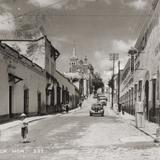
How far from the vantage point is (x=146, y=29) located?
112 feet

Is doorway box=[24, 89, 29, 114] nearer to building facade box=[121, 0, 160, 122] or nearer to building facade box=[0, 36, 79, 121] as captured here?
building facade box=[0, 36, 79, 121]

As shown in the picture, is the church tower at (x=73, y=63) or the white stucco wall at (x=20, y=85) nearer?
the white stucco wall at (x=20, y=85)

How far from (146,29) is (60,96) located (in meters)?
39.9

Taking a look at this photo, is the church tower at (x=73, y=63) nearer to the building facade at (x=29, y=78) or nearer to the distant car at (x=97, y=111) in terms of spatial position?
the building facade at (x=29, y=78)

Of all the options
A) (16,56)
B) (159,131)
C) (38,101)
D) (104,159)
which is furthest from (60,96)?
(104,159)

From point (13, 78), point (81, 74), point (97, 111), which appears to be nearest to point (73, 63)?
point (81, 74)

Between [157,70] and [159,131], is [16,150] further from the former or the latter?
[157,70]

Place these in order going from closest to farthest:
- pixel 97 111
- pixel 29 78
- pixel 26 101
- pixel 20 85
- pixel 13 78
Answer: pixel 13 78
pixel 20 85
pixel 26 101
pixel 29 78
pixel 97 111

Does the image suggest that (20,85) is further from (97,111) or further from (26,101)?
(97,111)

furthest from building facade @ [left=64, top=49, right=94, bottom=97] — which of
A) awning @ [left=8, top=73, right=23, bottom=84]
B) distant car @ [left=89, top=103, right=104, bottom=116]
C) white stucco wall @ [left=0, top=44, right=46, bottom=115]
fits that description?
awning @ [left=8, top=73, right=23, bottom=84]

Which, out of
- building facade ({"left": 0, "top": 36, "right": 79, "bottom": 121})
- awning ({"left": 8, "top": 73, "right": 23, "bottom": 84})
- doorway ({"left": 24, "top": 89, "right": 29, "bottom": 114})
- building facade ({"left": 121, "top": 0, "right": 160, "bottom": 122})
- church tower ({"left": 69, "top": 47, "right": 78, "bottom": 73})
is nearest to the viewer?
building facade ({"left": 121, "top": 0, "right": 160, "bottom": 122})

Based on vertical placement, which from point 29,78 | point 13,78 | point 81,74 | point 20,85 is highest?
point 81,74

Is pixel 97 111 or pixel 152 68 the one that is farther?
pixel 97 111

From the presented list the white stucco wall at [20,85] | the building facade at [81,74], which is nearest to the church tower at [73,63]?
the building facade at [81,74]
